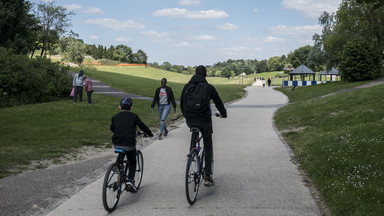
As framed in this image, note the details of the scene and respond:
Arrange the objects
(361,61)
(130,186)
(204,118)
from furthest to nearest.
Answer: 1. (361,61)
2. (204,118)
3. (130,186)

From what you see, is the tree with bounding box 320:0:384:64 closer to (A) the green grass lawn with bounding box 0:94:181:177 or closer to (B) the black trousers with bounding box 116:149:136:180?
(A) the green grass lawn with bounding box 0:94:181:177

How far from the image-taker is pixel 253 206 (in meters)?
4.98

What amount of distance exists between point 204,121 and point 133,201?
62.5 inches

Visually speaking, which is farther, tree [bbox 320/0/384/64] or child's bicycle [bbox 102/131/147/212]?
tree [bbox 320/0/384/64]

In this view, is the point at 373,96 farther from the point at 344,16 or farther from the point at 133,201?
the point at 344,16

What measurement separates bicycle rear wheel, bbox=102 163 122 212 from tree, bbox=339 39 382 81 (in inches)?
1445

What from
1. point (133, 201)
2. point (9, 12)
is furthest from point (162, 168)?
point (9, 12)

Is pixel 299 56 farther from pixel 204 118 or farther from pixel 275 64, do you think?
pixel 204 118

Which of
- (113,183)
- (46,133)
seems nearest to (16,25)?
(46,133)

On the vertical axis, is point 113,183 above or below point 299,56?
below

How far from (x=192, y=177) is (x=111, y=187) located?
1.13 m

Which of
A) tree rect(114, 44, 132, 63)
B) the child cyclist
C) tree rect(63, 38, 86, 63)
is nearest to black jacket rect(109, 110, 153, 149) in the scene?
the child cyclist

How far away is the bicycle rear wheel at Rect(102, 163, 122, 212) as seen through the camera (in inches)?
186

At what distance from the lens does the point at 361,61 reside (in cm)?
3684
